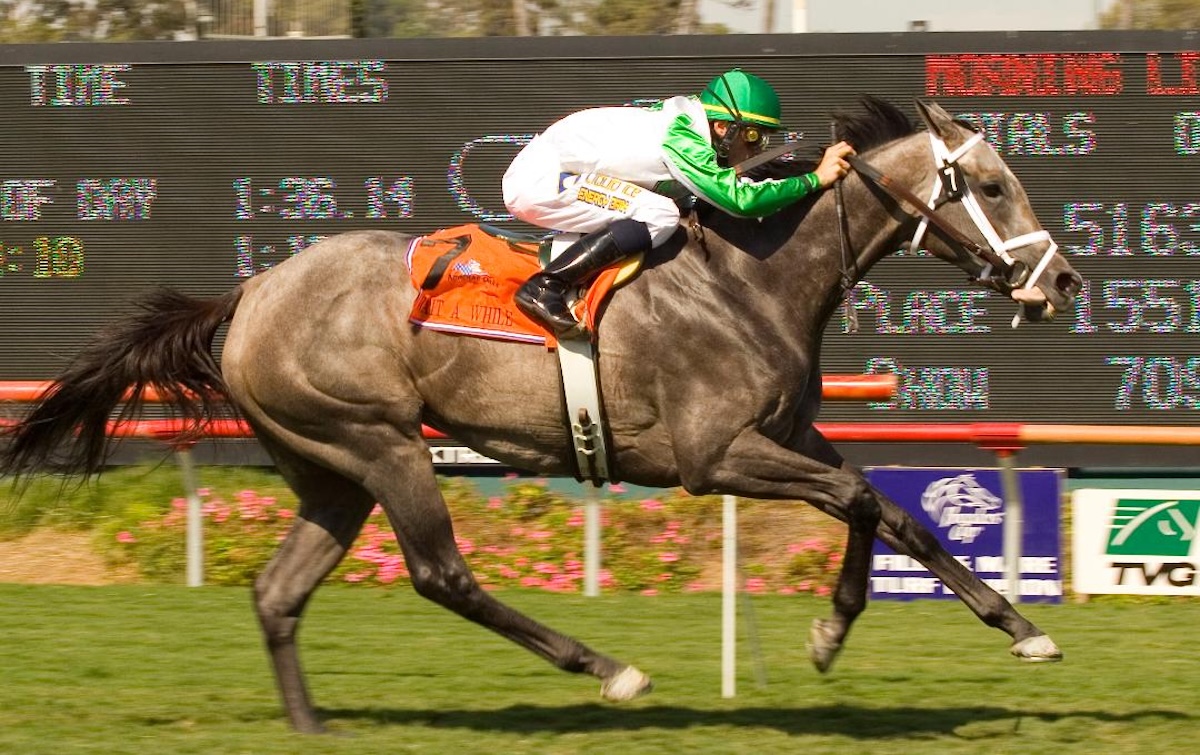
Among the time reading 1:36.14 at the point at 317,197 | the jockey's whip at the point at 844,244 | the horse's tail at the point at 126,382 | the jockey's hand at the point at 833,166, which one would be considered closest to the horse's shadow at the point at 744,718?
the horse's tail at the point at 126,382

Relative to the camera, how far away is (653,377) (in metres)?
4.94

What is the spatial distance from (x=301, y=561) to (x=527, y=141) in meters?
4.41

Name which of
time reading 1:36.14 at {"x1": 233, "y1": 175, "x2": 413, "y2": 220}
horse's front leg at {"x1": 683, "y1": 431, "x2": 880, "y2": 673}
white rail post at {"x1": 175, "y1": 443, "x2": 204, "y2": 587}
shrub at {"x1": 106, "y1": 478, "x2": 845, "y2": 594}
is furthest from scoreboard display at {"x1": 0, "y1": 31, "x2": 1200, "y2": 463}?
horse's front leg at {"x1": 683, "y1": 431, "x2": 880, "y2": 673}

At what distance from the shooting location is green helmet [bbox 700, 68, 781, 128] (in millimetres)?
5012

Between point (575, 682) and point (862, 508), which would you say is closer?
point (862, 508)

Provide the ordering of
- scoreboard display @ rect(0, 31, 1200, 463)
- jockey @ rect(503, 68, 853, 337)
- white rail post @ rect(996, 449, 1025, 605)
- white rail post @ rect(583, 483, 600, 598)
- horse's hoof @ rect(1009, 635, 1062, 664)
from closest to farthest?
horse's hoof @ rect(1009, 635, 1062, 664), jockey @ rect(503, 68, 853, 337), white rail post @ rect(996, 449, 1025, 605), white rail post @ rect(583, 483, 600, 598), scoreboard display @ rect(0, 31, 1200, 463)

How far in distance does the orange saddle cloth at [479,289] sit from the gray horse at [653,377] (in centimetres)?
5

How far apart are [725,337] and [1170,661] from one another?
2.37 m

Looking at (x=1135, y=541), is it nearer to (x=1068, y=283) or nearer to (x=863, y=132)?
(x=1068, y=283)

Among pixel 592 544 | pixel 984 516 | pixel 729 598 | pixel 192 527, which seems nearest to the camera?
pixel 729 598

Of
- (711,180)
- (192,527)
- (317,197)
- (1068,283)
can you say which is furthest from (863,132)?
(317,197)

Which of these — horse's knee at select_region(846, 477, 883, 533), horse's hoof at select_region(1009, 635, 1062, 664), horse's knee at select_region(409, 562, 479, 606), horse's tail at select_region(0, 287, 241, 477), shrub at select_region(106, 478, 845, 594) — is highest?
horse's tail at select_region(0, 287, 241, 477)

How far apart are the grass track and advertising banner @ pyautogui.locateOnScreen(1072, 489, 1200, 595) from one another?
13 centimetres

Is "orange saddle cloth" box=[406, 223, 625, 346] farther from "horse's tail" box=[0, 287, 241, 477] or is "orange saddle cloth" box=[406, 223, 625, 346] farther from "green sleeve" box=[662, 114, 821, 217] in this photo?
"horse's tail" box=[0, 287, 241, 477]
